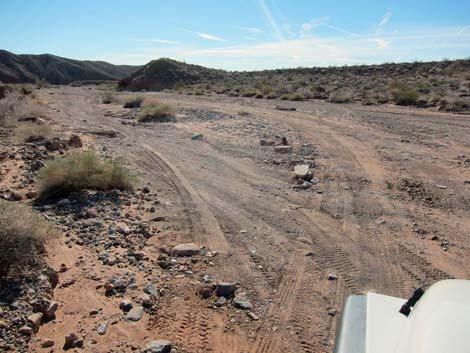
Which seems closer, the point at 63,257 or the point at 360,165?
the point at 63,257

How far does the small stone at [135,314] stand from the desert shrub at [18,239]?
1.33 metres

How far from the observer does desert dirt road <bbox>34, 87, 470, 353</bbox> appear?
438 cm

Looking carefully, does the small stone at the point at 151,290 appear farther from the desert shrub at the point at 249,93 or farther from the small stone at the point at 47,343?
the desert shrub at the point at 249,93

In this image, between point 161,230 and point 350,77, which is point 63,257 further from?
point 350,77

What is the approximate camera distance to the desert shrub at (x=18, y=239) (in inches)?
182

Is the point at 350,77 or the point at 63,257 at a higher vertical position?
the point at 350,77

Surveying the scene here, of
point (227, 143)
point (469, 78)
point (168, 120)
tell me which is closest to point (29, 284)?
point (227, 143)

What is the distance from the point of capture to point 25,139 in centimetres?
1206

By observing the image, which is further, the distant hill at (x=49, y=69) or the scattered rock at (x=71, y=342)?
the distant hill at (x=49, y=69)

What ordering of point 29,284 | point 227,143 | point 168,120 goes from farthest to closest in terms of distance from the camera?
point 168,120 < point 227,143 < point 29,284

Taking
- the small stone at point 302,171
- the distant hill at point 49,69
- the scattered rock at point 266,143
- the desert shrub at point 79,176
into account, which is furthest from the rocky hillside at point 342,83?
the distant hill at point 49,69

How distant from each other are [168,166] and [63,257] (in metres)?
5.27

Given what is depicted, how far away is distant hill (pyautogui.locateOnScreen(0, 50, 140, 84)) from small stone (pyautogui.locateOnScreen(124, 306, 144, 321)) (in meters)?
98.2

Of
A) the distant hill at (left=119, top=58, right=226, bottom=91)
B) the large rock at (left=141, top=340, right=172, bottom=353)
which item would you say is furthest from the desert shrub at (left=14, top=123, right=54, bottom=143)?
the distant hill at (left=119, top=58, right=226, bottom=91)
